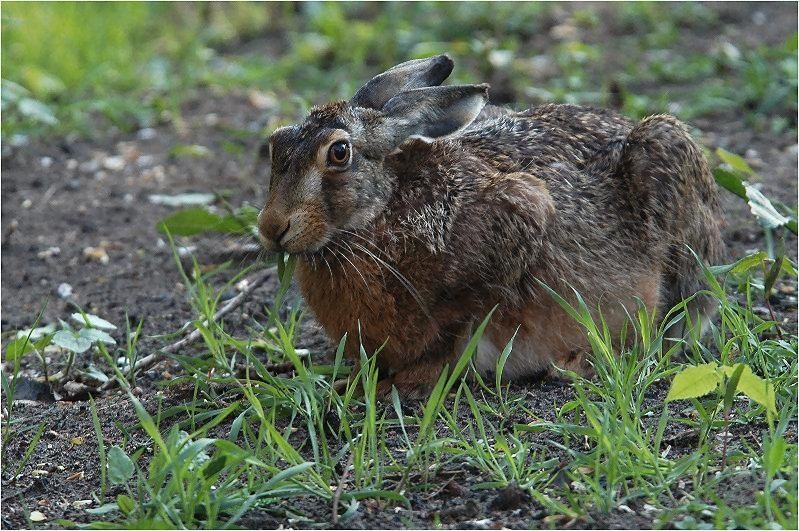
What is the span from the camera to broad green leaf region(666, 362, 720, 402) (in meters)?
3.62

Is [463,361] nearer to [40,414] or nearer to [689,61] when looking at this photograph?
[40,414]

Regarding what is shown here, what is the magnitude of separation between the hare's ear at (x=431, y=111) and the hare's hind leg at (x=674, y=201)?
742mm

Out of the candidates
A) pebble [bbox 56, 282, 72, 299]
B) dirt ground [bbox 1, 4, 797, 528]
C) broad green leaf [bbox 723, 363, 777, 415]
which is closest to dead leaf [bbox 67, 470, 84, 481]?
dirt ground [bbox 1, 4, 797, 528]

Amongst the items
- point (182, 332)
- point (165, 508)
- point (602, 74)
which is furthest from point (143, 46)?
point (165, 508)

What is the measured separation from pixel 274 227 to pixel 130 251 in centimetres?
234

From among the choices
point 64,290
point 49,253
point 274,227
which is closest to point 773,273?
point 274,227

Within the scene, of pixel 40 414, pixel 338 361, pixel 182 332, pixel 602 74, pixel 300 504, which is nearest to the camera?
pixel 300 504

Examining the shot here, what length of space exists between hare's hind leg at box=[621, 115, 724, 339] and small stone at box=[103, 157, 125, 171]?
3934 mm

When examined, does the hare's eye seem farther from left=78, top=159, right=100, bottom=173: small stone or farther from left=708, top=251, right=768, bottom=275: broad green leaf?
left=78, top=159, right=100, bottom=173: small stone

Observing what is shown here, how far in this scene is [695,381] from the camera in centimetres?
364

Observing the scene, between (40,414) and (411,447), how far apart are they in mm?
1625

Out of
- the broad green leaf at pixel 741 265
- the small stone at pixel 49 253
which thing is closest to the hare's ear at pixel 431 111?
the broad green leaf at pixel 741 265

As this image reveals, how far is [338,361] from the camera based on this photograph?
13.6 feet

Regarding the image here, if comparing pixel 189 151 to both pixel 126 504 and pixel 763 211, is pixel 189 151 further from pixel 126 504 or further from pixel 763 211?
pixel 126 504
